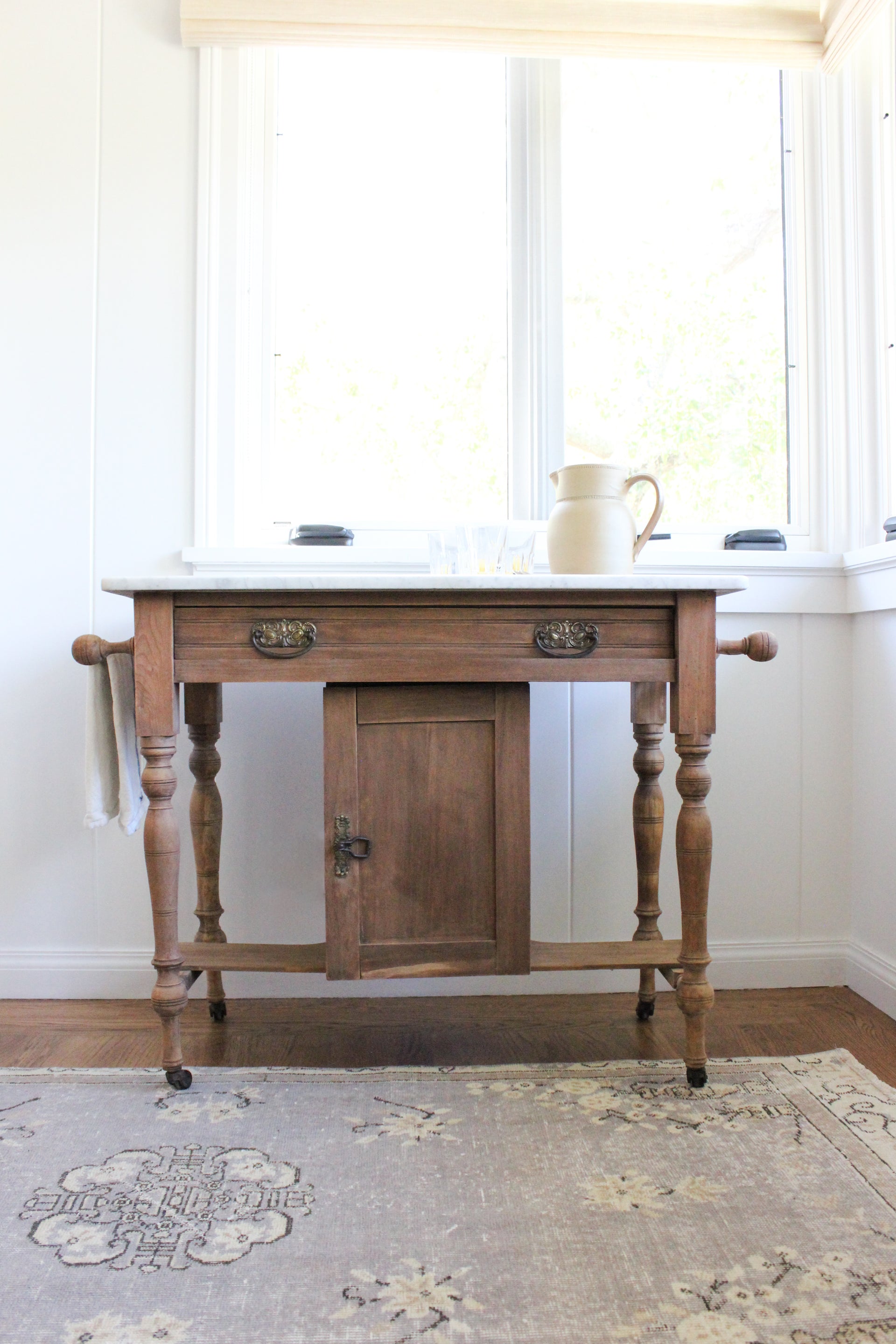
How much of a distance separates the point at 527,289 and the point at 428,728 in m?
1.13

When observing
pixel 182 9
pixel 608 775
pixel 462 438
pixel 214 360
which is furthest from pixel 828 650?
pixel 182 9

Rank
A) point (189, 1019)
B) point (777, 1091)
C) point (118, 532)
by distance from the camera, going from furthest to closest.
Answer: point (118, 532) < point (189, 1019) < point (777, 1091)

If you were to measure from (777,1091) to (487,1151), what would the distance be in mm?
480

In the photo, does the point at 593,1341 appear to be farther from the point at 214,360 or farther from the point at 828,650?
the point at 214,360

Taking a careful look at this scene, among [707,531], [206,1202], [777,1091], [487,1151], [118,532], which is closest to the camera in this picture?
[206,1202]

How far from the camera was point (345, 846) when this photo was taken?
1.37 metres

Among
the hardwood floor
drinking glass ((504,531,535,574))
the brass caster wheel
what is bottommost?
the hardwood floor

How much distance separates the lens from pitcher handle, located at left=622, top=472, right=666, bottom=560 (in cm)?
151

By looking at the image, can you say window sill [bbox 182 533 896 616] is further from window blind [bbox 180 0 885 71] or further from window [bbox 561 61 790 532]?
window blind [bbox 180 0 885 71]

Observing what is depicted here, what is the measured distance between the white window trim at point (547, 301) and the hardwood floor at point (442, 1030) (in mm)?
929

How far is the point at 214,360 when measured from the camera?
1842mm

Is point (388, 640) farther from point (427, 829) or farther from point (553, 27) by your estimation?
point (553, 27)

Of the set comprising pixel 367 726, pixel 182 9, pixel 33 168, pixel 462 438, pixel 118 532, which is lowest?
pixel 367 726

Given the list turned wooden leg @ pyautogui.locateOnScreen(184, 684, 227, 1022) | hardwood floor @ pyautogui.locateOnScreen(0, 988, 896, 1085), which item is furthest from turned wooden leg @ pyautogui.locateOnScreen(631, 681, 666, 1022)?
turned wooden leg @ pyautogui.locateOnScreen(184, 684, 227, 1022)
